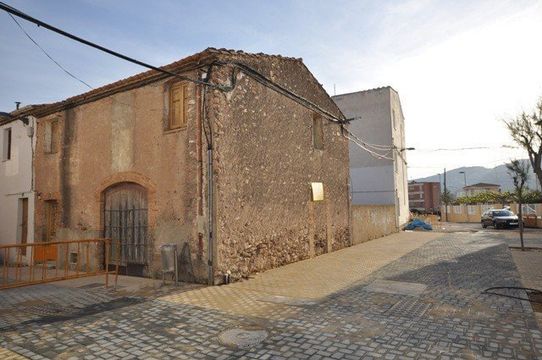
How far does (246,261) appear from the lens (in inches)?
369

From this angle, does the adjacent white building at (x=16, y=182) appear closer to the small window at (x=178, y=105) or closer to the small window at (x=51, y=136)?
the small window at (x=51, y=136)

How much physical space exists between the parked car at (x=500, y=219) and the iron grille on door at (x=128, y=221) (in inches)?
1028

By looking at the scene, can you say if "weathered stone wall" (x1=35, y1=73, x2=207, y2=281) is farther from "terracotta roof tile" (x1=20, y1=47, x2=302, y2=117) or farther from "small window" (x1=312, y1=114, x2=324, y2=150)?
"small window" (x1=312, y1=114, x2=324, y2=150)

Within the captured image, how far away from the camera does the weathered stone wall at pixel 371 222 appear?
56.2ft

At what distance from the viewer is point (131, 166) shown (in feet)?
33.2

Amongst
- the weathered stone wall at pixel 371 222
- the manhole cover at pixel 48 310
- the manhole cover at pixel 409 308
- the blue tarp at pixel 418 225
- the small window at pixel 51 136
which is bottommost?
Result: the blue tarp at pixel 418 225

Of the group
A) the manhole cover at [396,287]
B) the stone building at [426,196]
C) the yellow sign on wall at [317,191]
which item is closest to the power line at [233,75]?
the yellow sign on wall at [317,191]

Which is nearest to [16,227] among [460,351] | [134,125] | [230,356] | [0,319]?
[134,125]

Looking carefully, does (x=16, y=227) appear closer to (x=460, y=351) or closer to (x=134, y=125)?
(x=134, y=125)

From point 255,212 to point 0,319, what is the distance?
590 cm

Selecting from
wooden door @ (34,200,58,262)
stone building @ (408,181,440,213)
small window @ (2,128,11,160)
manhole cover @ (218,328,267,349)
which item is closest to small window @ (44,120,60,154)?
wooden door @ (34,200,58,262)

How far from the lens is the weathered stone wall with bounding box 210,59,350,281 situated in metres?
8.93

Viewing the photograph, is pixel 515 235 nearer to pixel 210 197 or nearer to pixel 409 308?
pixel 409 308

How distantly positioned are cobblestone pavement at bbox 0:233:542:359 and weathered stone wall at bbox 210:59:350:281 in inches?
73.0
